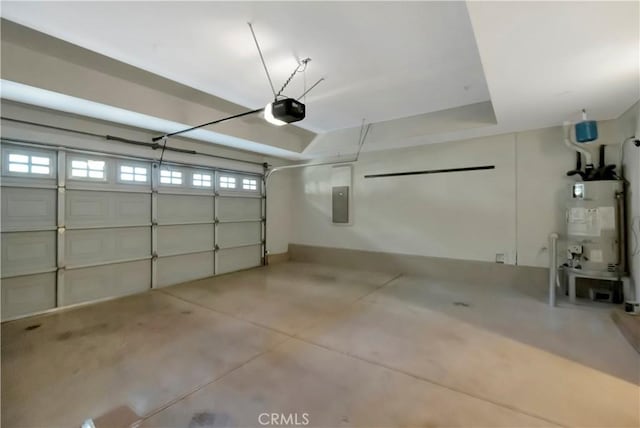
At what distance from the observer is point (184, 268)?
5.09 meters

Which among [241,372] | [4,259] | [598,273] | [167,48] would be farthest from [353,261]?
[4,259]

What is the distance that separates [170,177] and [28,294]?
2369 millimetres

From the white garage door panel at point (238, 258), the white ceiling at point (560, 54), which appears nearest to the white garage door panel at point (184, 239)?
the white garage door panel at point (238, 258)

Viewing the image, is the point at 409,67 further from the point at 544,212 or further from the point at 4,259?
the point at 4,259

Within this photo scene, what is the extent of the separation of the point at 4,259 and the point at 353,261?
537 centimetres

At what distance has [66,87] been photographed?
9.89ft

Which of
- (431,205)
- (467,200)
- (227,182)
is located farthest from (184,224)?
(467,200)

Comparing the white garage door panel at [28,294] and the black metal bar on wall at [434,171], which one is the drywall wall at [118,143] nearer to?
the white garage door panel at [28,294]

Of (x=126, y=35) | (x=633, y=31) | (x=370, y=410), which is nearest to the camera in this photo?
(x=370, y=410)

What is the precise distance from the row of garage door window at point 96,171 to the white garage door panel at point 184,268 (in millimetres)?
1333

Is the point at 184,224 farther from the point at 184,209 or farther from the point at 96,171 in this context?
the point at 96,171

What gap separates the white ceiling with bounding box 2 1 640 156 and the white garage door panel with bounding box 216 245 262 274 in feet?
10.6

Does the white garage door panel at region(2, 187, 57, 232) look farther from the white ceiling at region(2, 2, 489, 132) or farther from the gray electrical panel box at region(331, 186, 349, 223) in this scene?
the gray electrical panel box at region(331, 186, 349, 223)

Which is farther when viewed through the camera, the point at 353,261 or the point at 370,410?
the point at 353,261
